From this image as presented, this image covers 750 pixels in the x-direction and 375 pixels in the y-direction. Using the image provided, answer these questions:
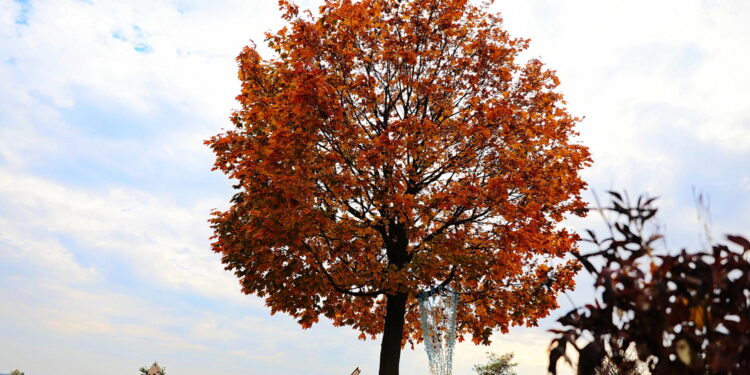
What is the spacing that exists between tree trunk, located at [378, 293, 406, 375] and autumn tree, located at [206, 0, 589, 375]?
1.6 inches

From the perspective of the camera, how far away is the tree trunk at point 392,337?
14836mm

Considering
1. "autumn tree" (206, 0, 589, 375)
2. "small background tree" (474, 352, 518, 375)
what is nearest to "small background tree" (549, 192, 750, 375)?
"autumn tree" (206, 0, 589, 375)

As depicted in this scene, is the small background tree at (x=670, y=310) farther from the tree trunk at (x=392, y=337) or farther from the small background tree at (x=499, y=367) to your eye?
the small background tree at (x=499, y=367)

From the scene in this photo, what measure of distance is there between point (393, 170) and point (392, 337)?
15.8ft

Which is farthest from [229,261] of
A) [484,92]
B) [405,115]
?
[484,92]

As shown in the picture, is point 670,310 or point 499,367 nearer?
point 670,310

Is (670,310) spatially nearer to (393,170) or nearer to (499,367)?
(393,170)

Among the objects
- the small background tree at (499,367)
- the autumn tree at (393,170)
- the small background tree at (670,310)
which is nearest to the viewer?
the small background tree at (670,310)

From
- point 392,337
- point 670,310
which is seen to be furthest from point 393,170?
point 670,310

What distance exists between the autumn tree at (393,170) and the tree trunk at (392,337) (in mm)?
42

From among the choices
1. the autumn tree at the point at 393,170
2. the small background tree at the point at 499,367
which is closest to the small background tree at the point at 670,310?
the autumn tree at the point at 393,170

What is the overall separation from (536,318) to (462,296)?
234 centimetres

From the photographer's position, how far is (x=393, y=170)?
14570 mm

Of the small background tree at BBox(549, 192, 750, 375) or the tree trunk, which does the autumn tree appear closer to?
the tree trunk
